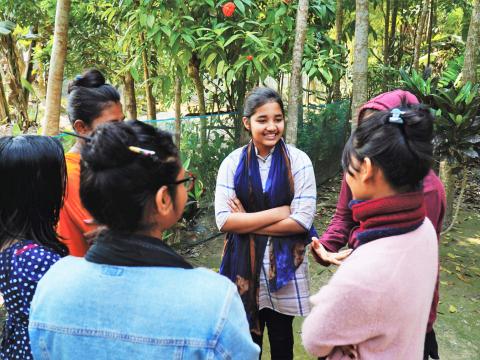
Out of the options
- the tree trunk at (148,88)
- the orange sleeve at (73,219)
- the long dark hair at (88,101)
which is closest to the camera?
the orange sleeve at (73,219)

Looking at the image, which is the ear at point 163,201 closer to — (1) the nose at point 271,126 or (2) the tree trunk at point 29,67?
(1) the nose at point 271,126

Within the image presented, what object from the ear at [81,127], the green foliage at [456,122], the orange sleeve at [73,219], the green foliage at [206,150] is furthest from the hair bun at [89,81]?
the green foliage at [456,122]

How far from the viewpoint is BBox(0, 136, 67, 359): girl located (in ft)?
4.33

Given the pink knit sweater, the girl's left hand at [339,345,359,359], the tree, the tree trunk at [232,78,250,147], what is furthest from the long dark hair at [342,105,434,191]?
the tree

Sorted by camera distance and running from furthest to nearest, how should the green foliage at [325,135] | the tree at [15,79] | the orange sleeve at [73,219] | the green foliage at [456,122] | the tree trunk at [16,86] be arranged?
the tree trunk at [16,86], the tree at [15,79], the green foliage at [325,135], the green foliage at [456,122], the orange sleeve at [73,219]

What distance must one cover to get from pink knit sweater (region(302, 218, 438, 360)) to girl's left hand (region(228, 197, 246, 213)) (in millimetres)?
1072

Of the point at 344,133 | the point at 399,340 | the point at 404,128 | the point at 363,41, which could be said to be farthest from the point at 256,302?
the point at 344,133

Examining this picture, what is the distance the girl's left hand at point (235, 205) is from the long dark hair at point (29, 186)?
1.06 m

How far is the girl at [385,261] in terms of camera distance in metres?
1.20

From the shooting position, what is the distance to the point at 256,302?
2.32m

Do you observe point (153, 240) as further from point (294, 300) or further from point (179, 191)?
point (294, 300)

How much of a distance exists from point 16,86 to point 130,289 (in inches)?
360

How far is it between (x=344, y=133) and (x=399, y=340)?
6998 millimetres

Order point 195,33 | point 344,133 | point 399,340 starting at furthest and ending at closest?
1. point 344,133
2. point 195,33
3. point 399,340
